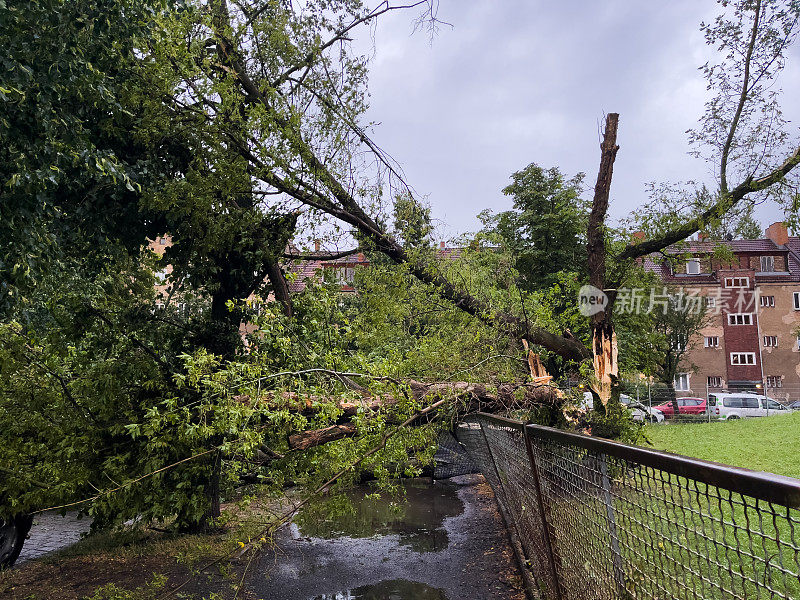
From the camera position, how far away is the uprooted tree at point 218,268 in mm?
6387

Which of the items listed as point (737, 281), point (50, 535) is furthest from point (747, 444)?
point (737, 281)

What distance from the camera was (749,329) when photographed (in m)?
46.2

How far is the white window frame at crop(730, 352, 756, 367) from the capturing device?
45812 mm

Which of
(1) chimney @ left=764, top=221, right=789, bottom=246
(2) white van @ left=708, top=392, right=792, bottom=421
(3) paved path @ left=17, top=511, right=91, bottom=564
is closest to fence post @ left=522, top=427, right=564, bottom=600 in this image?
(3) paved path @ left=17, top=511, right=91, bottom=564

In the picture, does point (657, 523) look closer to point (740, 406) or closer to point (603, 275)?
point (603, 275)

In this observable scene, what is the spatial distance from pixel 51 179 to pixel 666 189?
8268mm

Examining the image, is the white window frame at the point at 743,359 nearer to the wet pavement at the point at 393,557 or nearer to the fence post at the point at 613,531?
the wet pavement at the point at 393,557

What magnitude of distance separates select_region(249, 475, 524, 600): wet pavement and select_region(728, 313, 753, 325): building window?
41304 millimetres

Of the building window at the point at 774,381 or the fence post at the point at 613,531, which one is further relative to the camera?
the building window at the point at 774,381

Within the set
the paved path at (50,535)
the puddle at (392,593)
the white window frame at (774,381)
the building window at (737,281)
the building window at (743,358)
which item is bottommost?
the paved path at (50,535)

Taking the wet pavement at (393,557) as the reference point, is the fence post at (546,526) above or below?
above

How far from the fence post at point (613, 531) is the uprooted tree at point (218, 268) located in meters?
2.89

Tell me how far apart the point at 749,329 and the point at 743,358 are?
7.03 ft

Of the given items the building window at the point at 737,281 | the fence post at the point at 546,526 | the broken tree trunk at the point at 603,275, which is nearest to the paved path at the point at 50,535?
the fence post at the point at 546,526
